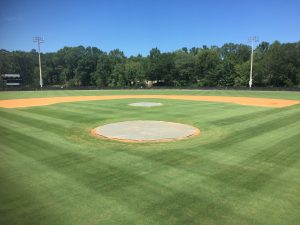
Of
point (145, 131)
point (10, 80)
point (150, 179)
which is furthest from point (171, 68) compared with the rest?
point (150, 179)

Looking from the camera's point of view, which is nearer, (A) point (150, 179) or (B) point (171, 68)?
(A) point (150, 179)

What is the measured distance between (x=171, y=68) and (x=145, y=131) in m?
77.5

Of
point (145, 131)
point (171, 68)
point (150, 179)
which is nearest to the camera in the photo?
point (150, 179)

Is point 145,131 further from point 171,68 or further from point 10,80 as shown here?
point 10,80

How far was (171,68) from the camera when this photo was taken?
90.5m

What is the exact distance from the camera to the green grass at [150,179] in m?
6.30

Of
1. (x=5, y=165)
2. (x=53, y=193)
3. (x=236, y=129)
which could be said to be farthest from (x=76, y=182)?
(x=236, y=129)

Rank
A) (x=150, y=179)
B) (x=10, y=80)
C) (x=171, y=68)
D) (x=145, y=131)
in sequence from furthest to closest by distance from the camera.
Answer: (x=10, y=80)
(x=171, y=68)
(x=145, y=131)
(x=150, y=179)

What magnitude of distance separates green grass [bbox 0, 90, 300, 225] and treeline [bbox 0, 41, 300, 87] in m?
65.7

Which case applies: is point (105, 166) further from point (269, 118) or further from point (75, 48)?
point (75, 48)

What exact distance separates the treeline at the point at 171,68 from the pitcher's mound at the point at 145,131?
211ft

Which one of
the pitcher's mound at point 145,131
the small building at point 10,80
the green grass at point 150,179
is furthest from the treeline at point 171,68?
the green grass at point 150,179

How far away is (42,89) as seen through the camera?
65500 mm

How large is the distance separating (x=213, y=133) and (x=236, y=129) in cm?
184
